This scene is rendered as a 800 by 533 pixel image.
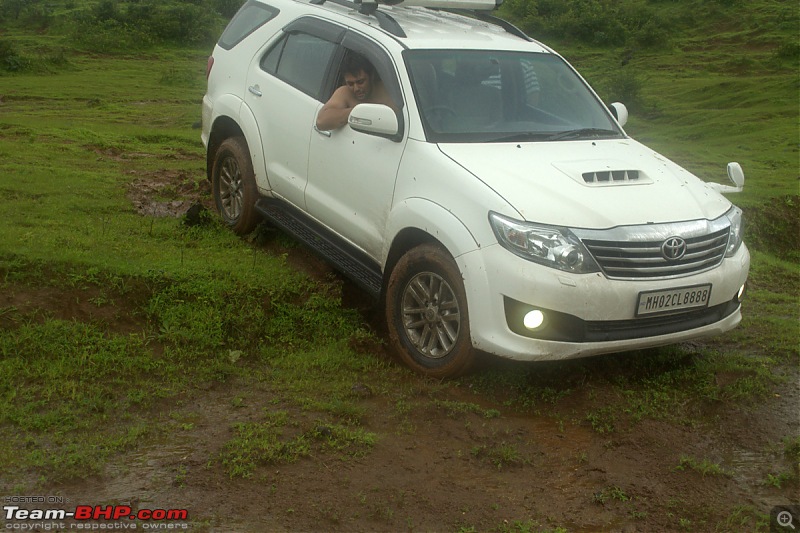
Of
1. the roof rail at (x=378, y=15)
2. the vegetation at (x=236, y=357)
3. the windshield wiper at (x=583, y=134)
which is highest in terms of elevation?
the roof rail at (x=378, y=15)

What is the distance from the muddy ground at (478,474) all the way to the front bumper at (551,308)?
0.39 metres

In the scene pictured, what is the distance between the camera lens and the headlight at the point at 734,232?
16.6 feet

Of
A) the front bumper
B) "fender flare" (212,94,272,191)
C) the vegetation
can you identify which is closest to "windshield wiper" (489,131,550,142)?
the front bumper

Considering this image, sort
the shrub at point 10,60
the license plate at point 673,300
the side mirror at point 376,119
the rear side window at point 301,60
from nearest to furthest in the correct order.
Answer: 1. the license plate at point 673,300
2. the side mirror at point 376,119
3. the rear side window at point 301,60
4. the shrub at point 10,60

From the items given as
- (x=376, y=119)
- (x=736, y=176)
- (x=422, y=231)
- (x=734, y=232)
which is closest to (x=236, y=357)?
(x=422, y=231)

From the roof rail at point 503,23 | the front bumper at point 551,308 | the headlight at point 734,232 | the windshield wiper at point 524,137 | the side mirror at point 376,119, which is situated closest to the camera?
the front bumper at point 551,308

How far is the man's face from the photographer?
19.3 ft

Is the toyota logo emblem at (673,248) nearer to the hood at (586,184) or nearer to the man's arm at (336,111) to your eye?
the hood at (586,184)

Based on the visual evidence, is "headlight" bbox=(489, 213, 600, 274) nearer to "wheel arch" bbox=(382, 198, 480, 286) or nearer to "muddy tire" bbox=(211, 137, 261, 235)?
"wheel arch" bbox=(382, 198, 480, 286)

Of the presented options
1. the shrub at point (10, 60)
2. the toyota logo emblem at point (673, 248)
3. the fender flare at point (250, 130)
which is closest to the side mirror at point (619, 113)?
the toyota logo emblem at point (673, 248)

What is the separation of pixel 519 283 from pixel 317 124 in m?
2.02

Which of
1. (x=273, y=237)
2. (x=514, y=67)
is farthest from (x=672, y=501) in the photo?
(x=273, y=237)

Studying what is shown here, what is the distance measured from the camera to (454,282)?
4773 mm

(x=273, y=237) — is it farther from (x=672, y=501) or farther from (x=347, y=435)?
(x=672, y=501)
